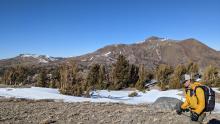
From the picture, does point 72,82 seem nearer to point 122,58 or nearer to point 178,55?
point 122,58

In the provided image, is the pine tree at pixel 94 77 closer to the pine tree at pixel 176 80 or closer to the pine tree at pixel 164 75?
the pine tree at pixel 164 75

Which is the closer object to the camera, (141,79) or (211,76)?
(141,79)

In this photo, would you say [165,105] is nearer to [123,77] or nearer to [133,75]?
[123,77]

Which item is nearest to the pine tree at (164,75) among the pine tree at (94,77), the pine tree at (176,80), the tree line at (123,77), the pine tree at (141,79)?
the tree line at (123,77)

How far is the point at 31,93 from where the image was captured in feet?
60.8

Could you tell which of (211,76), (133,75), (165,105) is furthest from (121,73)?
(165,105)

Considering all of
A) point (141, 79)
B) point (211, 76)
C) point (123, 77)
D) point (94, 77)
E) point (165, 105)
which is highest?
point (94, 77)

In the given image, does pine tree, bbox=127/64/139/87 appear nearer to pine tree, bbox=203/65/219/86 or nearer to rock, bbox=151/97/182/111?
pine tree, bbox=203/65/219/86

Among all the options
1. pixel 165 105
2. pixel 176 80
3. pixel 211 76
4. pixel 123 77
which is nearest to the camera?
pixel 165 105

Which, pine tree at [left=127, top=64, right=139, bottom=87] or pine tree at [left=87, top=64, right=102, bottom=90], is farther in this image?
pine tree at [left=127, top=64, right=139, bottom=87]

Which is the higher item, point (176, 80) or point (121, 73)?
point (121, 73)

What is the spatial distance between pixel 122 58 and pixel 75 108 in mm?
21891

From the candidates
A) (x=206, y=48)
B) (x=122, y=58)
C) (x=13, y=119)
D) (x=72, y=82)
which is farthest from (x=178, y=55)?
(x=13, y=119)

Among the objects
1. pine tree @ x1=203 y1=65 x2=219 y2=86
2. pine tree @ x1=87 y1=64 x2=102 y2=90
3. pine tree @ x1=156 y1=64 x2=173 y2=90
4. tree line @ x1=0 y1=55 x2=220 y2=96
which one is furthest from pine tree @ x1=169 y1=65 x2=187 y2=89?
pine tree @ x1=87 y1=64 x2=102 y2=90
